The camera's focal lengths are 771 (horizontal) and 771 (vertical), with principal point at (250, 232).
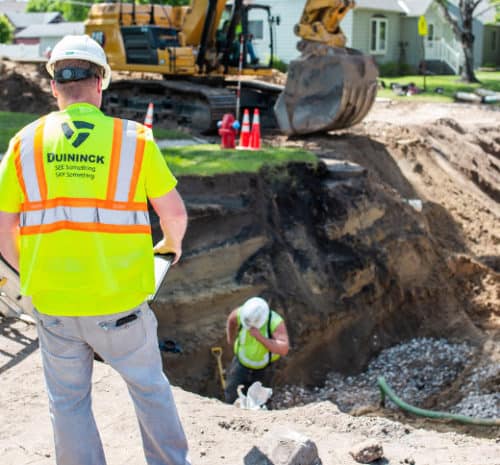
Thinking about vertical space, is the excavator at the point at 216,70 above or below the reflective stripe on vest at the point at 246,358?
above

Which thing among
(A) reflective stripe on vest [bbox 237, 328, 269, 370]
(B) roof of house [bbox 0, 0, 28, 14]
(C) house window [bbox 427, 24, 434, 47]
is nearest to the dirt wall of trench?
(A) reflective stripe on vest [bbox 237, 328, 269, 370]

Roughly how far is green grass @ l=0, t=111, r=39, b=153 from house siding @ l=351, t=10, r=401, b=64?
22.9 m

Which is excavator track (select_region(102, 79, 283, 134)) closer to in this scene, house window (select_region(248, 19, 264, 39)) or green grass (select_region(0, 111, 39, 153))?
green grass (select_region(0, 111, 39, 153))

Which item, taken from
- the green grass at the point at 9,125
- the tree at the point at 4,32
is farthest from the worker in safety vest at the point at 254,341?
the tree at the point at 4,32

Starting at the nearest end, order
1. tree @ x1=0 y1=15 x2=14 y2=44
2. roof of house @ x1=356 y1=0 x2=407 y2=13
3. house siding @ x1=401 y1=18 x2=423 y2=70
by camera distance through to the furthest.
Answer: roof of house @ x1=356 y1=0 x2=407 y2=13
house siding @ x1=401 y1=18 x2=423 y2=70
tree @ x1=0 y1=15 x2=14 y2=44

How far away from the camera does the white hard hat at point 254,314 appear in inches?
254

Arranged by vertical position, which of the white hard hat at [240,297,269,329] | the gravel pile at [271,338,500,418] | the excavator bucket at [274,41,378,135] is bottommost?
the gravel pile at [271,338,500,418]

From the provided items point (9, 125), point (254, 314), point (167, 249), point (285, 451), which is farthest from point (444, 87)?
point (167, 249)

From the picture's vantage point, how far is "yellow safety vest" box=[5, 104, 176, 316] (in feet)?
10.6

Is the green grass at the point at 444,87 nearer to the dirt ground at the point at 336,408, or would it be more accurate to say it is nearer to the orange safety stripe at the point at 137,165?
the dirt ground at the point at 336,408

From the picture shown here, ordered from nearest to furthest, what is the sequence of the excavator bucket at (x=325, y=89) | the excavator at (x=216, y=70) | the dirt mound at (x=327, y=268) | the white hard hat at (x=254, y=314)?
the white hard hat at (x=254, y=314)
the dirt mound at (x=327, y=268)
the excavator bucket at (x=325, y=89)
the excavator at (x=216, y=70)

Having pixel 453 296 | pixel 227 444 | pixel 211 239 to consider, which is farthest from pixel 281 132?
pixel 227 444

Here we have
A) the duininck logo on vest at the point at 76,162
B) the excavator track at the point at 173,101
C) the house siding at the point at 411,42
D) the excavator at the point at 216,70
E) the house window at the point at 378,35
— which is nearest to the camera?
the duininck logo on vest at the point at 76,162

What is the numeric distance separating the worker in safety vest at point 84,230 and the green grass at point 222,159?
6.41 m
